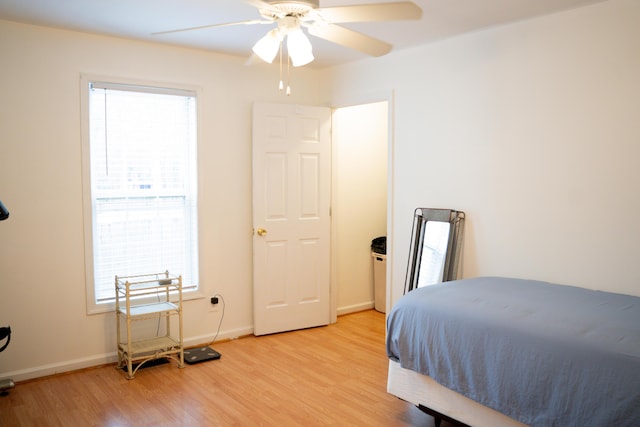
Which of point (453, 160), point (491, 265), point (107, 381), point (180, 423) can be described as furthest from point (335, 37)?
point (107, 381)

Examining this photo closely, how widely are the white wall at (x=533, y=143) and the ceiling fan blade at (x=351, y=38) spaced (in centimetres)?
147

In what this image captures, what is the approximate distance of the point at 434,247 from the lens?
156 inches

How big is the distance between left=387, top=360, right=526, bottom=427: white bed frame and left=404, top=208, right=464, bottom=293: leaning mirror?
42.0 inches

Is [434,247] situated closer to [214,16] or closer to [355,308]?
[355,308]

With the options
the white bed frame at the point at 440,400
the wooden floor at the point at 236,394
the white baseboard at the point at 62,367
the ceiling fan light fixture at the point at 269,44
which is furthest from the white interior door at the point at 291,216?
the ceiling fan light fixture at the point at 269,44

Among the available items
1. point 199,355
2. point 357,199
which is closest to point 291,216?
point 357,199

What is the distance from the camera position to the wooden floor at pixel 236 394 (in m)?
3.07

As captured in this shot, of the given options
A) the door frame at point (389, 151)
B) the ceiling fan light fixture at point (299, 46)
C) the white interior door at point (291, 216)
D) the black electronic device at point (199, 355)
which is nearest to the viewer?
the ceiling fan light fixture at point (299, 46)

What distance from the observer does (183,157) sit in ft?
14.3

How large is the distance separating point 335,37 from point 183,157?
2292mm

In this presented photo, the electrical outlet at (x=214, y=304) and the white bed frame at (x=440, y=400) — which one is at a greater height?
the electrical outlet at (x=214, y=304)

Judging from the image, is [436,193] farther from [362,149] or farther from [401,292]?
[362,149]

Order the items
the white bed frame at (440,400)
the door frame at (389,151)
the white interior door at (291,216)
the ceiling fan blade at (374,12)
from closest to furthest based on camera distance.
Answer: the ceiling fan blade at (374,12)
the white bed frame at (440,400)
the door frame at (389,151)
the white interior door at (291,216)

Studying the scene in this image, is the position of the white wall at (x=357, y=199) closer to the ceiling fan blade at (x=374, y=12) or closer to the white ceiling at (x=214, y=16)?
the white ceiling at (x=214, y=16)
